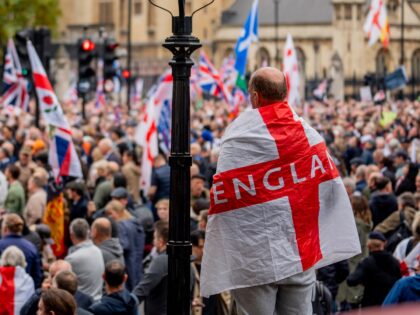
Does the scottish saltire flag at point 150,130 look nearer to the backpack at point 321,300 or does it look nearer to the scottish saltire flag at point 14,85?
the scottish saltire flag at point 14,85

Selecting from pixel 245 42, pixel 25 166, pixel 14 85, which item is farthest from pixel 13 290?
pixel 14 85

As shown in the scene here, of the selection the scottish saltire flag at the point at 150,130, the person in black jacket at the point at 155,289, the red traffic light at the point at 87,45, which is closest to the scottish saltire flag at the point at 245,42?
the red traffic light at the point at 87,45

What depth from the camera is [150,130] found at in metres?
19.3

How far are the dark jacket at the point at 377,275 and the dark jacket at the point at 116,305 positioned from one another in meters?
2.28

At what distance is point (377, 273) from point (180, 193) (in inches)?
163

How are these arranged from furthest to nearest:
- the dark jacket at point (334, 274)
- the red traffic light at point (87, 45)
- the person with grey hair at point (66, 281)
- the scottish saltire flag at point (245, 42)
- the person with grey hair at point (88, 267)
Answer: the red traffic light at point (87, 45), the scottish saltire flag at point (245, 42), the dark jacket at point (334, 274), the person with grey hair at point (88, 267), the person with grey hair at point (66, 281)

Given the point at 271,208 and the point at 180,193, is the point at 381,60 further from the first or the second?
the point at 271,208

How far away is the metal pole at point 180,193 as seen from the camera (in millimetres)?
7070

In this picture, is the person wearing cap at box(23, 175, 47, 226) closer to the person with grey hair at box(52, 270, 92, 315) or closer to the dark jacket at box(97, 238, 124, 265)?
the dark jacket at box(97, 238, 124, 265)

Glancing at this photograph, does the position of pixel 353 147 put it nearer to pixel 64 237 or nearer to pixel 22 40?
pixel 22 40

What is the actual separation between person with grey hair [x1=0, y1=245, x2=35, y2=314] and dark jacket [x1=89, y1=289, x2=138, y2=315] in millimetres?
901

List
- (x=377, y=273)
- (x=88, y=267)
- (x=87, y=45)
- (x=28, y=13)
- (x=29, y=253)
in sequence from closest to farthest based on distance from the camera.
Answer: (x=88, y=267) < (x=377, y=273) < (x=29, y=253) < (x=87, y=45) < (x=28, y=13)

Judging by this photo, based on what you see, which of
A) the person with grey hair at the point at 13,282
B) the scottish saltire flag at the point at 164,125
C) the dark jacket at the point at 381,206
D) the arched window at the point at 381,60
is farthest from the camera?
the arched window at the point at 381,60

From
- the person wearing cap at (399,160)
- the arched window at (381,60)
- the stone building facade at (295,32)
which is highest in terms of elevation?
the stone building facade at (295,32)
